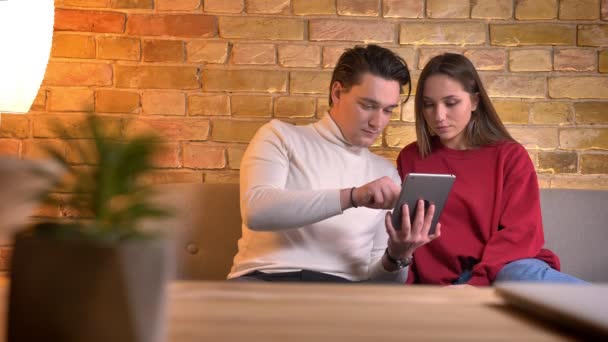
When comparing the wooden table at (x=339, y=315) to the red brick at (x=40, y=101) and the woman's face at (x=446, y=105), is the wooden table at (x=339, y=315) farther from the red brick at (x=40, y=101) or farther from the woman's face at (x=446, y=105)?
the red brick at (x=40, y=101)

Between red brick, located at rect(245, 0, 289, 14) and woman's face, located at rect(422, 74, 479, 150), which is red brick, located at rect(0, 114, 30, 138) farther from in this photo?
woman's face, located at rect(422, 74, 479, 150)

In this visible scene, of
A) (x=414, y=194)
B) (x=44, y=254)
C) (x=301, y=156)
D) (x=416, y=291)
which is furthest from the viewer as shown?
(x=301, y=156)

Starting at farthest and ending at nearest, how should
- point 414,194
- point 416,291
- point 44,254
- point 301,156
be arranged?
1. point 301,156
2. point 414,194
3. point 416,291
4. point 44,254

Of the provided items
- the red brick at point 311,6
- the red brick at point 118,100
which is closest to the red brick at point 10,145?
the red brick at point 118,100

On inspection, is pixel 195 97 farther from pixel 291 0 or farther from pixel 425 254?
pixel 425 254

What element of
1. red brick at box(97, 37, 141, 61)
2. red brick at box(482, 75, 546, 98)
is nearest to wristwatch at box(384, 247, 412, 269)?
red brick at box(482, 75, 546, 98)

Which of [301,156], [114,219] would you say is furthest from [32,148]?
[114,219]

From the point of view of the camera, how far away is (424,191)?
6.22ft

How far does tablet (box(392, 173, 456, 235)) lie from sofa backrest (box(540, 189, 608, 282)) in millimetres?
536

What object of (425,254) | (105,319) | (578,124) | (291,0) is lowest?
(425,254)

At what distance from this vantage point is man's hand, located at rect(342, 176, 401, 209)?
186 centimetres

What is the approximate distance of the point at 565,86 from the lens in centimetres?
241

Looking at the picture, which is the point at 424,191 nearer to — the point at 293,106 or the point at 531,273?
the point at 531,273

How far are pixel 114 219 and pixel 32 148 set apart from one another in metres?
2.00
